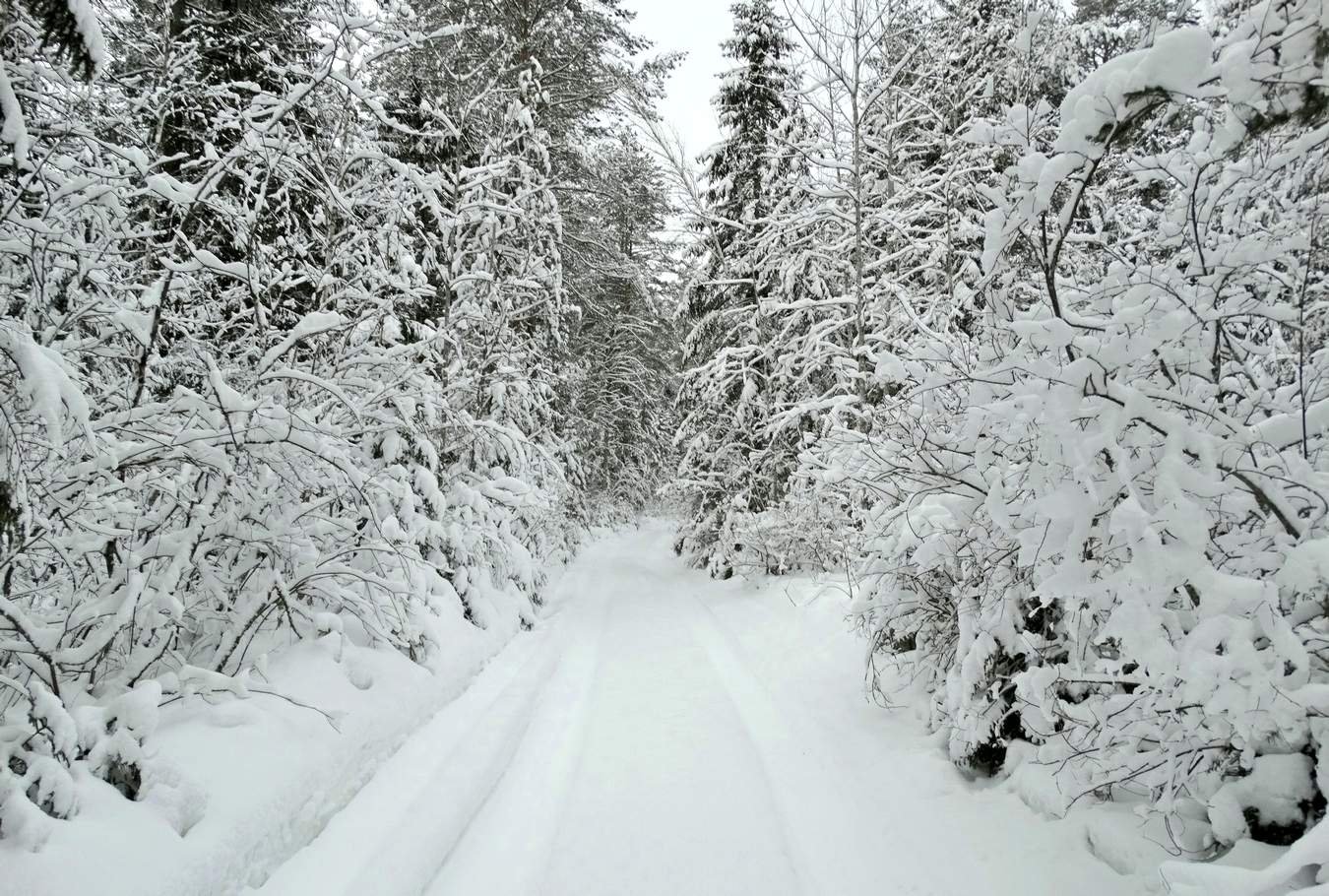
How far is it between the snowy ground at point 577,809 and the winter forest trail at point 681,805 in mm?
13

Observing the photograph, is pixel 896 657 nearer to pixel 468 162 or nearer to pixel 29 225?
pixel 29 225

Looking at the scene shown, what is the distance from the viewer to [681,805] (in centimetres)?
358

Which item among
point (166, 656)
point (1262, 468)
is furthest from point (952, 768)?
point (166, 656)

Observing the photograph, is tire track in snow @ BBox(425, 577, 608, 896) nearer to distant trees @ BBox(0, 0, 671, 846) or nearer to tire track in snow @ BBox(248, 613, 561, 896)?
tire track in snow @ BBox(248, 613, 561, 896)

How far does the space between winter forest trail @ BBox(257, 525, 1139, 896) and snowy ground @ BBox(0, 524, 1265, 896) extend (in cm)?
1

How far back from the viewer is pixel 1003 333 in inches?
132

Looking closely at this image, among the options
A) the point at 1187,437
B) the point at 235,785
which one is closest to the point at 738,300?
the point at 1187,437

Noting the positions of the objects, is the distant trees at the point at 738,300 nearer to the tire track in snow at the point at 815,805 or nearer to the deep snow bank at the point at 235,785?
the tire track in snow at the point at 815,805

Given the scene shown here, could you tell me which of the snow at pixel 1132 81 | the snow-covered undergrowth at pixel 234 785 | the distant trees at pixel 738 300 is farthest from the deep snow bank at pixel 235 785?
the distant trees at pixel 738 300

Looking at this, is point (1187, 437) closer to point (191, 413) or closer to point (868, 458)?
point (868, 458)

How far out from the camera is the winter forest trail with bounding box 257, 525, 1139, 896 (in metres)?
2.73

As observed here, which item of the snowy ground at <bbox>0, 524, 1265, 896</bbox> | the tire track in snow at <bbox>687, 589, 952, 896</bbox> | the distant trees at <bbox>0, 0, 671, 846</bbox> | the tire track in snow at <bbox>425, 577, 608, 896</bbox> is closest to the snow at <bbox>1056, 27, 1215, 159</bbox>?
the snowy ground at <bbox>0, 524, 1265, 896</bbox>

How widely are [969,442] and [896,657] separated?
2.25 metres

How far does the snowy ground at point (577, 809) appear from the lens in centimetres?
242
